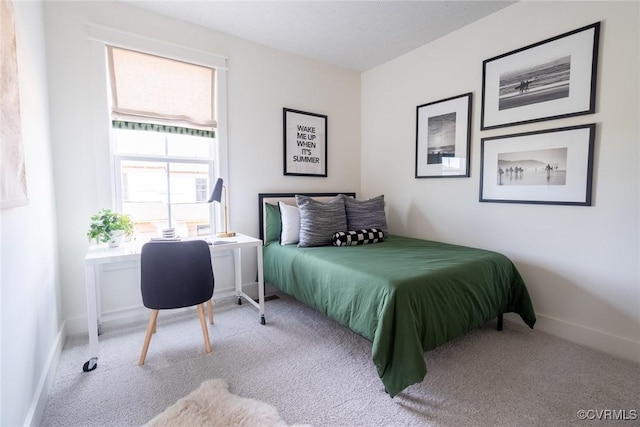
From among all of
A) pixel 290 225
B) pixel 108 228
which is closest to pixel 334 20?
pixel 290 225

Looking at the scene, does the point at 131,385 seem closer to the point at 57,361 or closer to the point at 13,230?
the point at 57,361

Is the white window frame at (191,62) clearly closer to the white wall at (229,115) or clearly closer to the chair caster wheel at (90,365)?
the white wall at (229,115)

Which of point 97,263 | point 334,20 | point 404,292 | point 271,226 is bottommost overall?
point 404,292

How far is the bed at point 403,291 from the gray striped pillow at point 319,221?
9 centimetres

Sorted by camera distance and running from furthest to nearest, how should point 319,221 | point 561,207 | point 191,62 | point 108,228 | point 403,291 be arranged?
point 319,221 < point 191,62 < point 561,207 < point 108,228 < point 403,291

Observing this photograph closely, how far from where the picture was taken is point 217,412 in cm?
148

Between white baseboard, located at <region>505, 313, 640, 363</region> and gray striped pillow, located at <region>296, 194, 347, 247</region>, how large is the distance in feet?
5.77

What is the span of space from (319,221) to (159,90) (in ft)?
5.93

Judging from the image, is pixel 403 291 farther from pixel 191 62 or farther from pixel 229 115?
pixel 191 62

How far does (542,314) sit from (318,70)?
10.8ft

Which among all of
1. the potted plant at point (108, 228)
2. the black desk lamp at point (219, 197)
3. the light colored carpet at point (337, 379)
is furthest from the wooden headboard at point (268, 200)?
the potted plant at point (108, 228)

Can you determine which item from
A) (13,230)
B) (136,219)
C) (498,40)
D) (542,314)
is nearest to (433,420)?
(542,314)

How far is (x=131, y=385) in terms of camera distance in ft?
5.57
